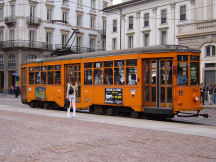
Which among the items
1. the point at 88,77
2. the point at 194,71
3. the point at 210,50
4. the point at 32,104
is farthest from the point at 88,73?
the point at 210,50

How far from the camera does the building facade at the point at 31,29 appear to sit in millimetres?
50844

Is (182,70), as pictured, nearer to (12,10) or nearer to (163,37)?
(163,37)

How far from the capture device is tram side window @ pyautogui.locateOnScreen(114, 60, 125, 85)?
17094 mm

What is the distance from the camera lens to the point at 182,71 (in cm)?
1544

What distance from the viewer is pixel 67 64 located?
2055 centimetres

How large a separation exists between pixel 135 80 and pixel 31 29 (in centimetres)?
3776

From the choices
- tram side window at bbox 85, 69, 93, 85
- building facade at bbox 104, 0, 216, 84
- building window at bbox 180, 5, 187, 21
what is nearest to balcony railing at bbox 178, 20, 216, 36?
building facade at bbox 104, 0, 216, 84

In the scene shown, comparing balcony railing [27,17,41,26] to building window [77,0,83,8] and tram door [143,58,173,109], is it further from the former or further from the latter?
tram door [143,58,173,109]

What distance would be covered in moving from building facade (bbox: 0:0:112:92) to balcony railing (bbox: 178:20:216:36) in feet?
71.2

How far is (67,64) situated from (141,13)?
21.4 m

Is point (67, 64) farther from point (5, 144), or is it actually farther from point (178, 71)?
point (5, 144)

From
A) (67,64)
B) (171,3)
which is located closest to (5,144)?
(67,64)

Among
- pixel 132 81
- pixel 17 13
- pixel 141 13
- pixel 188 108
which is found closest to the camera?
pixel 188 108

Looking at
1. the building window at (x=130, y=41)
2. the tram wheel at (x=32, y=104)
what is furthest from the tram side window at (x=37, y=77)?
the building window at (x=130, y=41)
